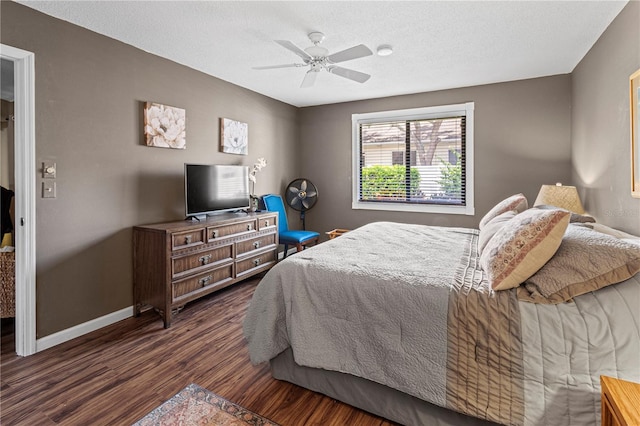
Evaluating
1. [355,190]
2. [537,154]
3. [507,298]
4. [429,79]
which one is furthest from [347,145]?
[507,298]

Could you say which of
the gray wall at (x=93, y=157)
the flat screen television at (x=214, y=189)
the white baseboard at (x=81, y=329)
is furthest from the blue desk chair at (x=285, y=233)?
the white baseboard at (x=81, y=329)

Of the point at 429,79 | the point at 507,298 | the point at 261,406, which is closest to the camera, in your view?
the point at 507,298

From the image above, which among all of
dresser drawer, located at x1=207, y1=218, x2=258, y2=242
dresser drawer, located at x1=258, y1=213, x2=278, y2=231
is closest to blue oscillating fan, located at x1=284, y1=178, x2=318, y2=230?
dresser drawer, located at x1=258, y1=213, x2=278, y2=231

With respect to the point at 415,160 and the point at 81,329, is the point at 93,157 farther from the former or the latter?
the point at 415,160

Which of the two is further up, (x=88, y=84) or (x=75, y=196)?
(x=88, y=84)

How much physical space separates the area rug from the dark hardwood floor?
1.9 inches

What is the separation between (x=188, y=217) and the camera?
3383 mm

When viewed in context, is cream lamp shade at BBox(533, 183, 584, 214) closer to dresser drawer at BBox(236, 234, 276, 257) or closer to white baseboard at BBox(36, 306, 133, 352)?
dresser drawer at BBox(236, 234, 276, 257)

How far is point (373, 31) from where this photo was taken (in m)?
2.65

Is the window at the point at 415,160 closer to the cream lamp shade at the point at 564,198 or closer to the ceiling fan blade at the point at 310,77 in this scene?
the cream lamp shade at the point at 564,198

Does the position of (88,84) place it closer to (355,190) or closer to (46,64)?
(46,64)

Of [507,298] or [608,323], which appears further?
[507,298]

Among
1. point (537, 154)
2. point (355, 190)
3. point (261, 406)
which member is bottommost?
point (261, 406)

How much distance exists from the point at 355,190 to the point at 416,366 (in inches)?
146
